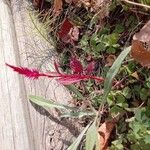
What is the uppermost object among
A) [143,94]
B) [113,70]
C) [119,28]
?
[119,28]

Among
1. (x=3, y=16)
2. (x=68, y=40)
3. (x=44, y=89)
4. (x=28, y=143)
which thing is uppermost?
(x=3, y=16)

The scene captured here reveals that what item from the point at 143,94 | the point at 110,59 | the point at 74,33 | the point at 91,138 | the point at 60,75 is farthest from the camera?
the point at 74,33

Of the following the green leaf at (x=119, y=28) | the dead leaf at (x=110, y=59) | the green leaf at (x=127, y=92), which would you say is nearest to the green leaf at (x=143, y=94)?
the green leaf at (x=127, y=92)

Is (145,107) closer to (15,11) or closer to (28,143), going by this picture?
(28,143)

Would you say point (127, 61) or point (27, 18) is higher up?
point (27, 18)

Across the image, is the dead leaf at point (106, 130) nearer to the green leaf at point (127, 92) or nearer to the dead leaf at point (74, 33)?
the green leaf at point (127, 92)

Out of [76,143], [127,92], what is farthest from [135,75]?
[76,143]

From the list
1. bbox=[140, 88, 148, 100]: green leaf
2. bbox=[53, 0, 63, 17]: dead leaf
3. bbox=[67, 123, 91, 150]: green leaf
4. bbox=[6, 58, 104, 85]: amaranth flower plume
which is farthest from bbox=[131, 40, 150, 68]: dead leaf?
bbox=[53, 0, 63, 17]: dead leaf

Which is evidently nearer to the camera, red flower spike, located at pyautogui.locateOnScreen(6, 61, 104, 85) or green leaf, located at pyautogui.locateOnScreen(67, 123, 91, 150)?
red flower spike, located at pyautogui.locateOnScreen(6, 61, 104, 85)

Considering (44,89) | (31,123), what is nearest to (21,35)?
(44,89)

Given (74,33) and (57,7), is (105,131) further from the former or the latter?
(57,7)

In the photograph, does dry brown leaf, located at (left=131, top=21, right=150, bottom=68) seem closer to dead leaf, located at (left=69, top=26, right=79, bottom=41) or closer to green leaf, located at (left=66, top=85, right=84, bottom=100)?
green leaf, located at (left=66, top=85, right=84, bottom=100)
